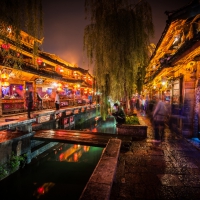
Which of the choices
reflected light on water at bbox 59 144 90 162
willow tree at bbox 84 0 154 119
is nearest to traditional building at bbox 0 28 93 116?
willow tree at bbox 84 0 154 119

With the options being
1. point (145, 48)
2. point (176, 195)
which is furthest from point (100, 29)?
point (176, 195)

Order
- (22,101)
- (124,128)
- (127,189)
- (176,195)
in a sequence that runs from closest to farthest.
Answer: (176,195)
(127,189)
(124,128)
(22,101)

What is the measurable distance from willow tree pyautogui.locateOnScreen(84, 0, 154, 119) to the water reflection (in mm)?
5110

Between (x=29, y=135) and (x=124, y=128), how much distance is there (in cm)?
521

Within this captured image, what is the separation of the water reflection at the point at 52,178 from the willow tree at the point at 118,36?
5110 mm

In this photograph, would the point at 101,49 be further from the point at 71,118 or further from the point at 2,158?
the point at 71,118

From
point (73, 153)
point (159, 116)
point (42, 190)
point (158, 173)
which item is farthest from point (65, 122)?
point (158, 173)

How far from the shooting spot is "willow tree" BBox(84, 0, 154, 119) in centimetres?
652

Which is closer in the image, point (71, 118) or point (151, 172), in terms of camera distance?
point (151, 172)

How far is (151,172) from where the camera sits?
417 cm

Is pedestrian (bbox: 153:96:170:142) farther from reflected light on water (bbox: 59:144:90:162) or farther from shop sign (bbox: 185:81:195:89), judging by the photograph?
reflected light on water (bbox: 59:144:90:162)

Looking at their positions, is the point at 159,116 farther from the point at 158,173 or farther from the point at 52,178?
the point at 52,178

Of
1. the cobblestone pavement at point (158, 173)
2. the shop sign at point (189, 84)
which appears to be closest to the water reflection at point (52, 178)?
the cobblestone pavement at point (158, 173)

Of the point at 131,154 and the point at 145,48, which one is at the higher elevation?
the point at 145,48
